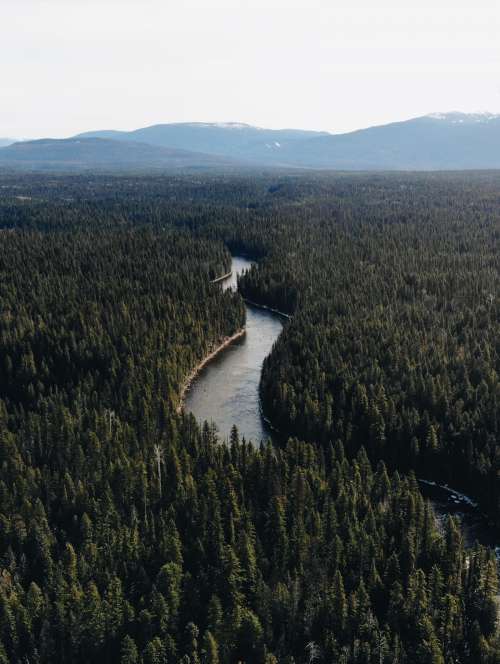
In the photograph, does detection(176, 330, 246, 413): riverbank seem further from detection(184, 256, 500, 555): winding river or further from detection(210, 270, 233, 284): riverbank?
detection(210, 270, 233, 284): riverbank

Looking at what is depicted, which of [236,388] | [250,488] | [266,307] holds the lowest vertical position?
[250,488]

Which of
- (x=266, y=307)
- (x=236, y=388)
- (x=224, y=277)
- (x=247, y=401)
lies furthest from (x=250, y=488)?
(x=224, y=277)

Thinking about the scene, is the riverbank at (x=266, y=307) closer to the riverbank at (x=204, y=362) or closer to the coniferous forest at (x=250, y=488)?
the riverbank at (x=204, y=362)

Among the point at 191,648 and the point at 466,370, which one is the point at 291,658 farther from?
the point at 466,370

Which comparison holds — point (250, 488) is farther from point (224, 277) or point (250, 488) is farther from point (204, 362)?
point (224, 277)

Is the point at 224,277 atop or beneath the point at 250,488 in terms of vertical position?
atop

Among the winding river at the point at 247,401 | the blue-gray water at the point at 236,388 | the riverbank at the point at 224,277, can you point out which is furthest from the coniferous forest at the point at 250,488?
the riverbank at the point at 224,277

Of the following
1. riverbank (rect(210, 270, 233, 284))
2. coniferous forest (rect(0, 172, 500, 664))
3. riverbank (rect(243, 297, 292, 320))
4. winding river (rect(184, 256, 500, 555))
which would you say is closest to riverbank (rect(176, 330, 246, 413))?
winding river (rect(184, 256, 500, 555))
